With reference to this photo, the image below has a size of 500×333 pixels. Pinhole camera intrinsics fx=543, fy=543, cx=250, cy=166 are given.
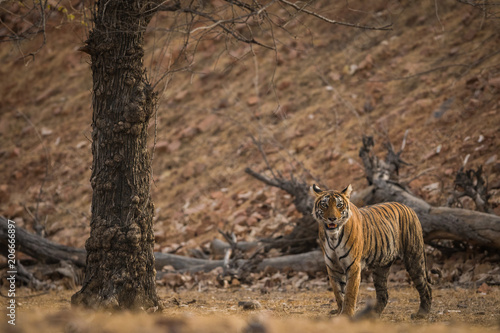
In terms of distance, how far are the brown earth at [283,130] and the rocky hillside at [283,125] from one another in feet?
0.13

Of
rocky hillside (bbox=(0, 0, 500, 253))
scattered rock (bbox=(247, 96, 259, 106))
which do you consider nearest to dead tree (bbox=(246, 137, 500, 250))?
rocky hillside (bbox=(0, 0, 500, 253))

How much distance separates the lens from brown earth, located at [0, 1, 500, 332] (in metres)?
9.47

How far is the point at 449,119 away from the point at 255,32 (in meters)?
7.65

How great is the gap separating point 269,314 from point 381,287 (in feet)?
4.23

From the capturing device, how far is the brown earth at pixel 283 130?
9.47 metres

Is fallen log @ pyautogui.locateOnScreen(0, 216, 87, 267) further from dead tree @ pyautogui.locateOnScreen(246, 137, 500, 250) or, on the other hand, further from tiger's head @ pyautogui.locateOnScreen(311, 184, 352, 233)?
tiger's head @ pyautogui.locateOnScreen(311, 184, 352, 233)

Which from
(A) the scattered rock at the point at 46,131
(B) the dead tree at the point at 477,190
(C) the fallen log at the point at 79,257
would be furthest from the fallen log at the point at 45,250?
(A) the scattered rock at the point at 46,131

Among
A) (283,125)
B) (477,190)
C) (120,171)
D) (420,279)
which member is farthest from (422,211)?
(283,125)

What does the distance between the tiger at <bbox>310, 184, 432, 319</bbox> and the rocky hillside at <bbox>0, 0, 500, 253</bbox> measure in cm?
348

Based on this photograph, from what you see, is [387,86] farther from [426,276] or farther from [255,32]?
[426,276]

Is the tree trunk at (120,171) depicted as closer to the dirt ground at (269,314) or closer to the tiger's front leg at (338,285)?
the dirt ground at (269,314)

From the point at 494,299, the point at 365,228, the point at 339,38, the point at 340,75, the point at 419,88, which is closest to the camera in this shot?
the point at 365,228

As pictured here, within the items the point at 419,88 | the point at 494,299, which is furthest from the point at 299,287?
the point at 419,88

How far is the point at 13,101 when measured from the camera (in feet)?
59.6
